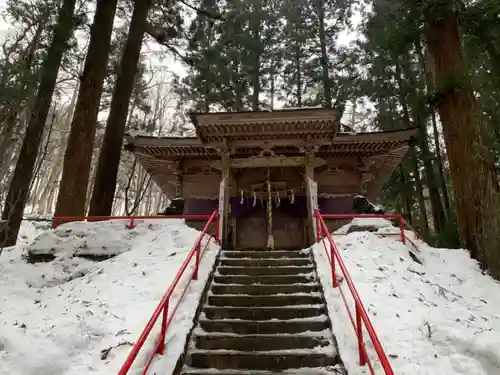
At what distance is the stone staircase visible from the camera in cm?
430

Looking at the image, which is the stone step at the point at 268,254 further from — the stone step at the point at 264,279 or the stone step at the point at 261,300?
the stone step at the point at 261,300

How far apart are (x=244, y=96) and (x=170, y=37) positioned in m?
7.57

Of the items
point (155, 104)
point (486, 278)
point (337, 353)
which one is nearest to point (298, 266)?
point (337, 353)

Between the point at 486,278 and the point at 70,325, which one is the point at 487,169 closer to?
the point at 486,278

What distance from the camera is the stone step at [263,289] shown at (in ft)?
19.5

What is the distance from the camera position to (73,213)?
9.23m

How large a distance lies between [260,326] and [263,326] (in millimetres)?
45

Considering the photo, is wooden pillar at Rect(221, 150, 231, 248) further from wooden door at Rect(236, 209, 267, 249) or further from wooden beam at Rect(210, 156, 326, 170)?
wooden door at Rect(236, 209, 267, 249)

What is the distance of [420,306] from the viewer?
16.2 ft

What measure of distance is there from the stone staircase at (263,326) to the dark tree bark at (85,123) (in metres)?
5.21

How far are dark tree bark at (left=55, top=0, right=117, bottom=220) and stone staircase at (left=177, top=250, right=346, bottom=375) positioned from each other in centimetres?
521

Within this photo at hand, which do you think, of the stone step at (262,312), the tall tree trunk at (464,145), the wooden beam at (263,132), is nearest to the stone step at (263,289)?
the stone step at (262,312)

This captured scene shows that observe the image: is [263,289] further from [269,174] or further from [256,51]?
[256,51]

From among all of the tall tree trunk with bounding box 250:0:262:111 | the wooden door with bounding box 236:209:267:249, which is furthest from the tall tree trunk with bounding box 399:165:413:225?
the wooden door with bounding box 236:209:267:249
